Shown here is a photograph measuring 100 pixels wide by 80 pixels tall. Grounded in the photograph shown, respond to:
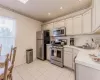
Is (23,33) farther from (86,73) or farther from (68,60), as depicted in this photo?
(86,73)

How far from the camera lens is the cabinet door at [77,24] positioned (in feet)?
9.86

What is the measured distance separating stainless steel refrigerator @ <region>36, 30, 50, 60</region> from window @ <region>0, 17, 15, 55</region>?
4.77 ft

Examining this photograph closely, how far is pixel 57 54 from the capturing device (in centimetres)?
352

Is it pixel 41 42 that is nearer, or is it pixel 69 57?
pixel 69 57

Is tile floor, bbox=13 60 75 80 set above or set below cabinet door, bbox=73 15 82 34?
below

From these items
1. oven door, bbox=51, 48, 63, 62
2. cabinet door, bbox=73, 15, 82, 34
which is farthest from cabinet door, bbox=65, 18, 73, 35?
oven door, bbox=51, 48, 63, 62

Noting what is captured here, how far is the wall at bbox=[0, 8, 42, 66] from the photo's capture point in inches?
138

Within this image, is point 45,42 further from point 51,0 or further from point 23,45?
point 51,0

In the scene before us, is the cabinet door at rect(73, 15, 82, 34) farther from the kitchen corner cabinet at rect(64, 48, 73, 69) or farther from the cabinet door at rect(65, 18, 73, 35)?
the kitchen corner cabinet at rect(64, 48, 73, 69)

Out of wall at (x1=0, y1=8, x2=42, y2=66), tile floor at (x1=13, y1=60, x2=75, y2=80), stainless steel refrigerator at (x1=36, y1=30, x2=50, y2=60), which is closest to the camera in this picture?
tile floor at (x1=13, y1=60, x2=75, y2=80)

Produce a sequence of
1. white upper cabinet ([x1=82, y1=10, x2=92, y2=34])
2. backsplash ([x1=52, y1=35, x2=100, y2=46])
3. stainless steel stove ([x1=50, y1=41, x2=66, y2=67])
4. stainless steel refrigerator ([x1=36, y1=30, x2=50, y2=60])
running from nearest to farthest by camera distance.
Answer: white upper cabinet ([x1=82, y1=10, x2=92, y2=34]) → backsplash ([x1=52, y1=35, x2=100, y2=46]) → stainless steel stove ([x1=50, y1=41, x2=66, y2=67]) → stainless steel refrigerator ([x1=36, y1=30, x2=50, y2=60])

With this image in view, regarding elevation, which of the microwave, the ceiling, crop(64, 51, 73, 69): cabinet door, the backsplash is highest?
the ceiling

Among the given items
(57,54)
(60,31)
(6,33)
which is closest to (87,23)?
(60,31)

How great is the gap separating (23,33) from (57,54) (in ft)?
6.83
